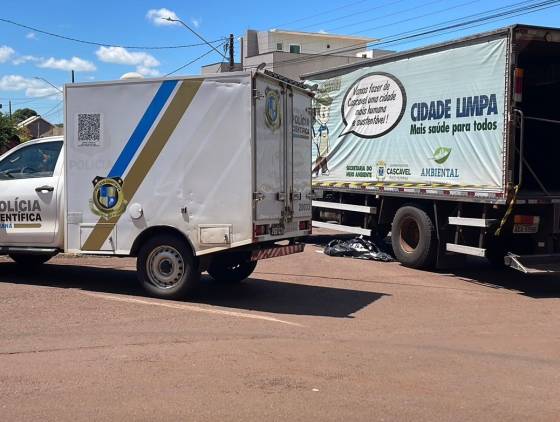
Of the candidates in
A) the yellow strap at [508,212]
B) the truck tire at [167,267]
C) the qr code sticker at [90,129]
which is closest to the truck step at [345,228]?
the yellow strap at [508,212]

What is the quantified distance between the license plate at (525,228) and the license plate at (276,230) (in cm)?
373

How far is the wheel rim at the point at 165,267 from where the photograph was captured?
7906mm

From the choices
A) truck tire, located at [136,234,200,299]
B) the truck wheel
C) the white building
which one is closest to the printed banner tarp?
truck tire, located at [136,234,200,299]

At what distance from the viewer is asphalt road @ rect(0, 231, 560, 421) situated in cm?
450

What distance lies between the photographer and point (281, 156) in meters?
8.24

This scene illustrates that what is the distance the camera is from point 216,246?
7664mm

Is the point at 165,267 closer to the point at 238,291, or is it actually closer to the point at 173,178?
the point at 173,178

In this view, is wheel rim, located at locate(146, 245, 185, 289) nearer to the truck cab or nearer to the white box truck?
the white box truck

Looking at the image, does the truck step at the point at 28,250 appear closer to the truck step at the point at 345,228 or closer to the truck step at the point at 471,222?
the truck step at the point at 471,222

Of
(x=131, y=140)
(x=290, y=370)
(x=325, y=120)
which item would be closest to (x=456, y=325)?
(x=290, y=370)

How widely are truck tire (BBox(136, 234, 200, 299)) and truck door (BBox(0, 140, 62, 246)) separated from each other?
58.6 inches

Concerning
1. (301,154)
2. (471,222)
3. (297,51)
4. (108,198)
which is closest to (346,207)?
(471,222)

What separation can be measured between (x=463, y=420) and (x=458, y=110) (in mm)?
6766

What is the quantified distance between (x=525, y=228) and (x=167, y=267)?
213 inches
